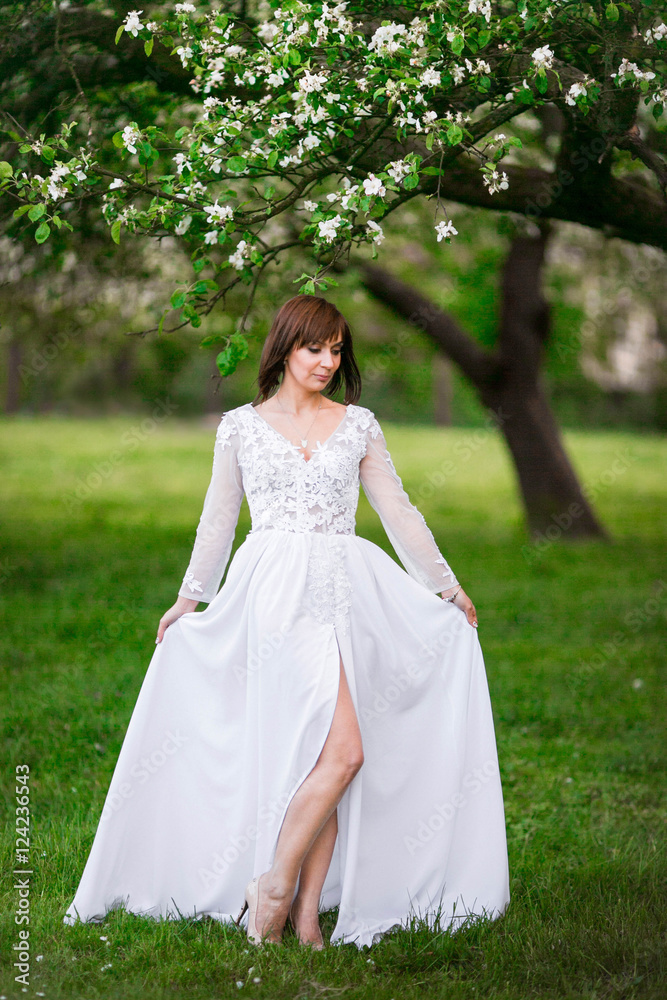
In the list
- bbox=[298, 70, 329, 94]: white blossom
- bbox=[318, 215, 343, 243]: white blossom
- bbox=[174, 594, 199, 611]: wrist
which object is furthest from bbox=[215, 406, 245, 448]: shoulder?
bbox=[298, 70, 329, 94]: white blossom

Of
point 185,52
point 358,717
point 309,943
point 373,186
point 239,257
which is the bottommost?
point 309,943

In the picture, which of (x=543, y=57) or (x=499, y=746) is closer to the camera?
(x=543, y=57)

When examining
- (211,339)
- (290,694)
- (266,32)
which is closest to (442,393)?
(266,32)

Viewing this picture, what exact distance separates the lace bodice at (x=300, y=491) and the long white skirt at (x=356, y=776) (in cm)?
9

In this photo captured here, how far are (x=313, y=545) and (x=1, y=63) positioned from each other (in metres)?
3.09

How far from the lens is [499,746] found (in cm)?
576

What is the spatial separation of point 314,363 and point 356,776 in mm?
1525

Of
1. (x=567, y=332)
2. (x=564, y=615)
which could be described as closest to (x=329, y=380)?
(x=564, y=615)

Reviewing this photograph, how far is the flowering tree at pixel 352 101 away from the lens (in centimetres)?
352

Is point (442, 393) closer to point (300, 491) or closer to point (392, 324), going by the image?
point (392, 324)

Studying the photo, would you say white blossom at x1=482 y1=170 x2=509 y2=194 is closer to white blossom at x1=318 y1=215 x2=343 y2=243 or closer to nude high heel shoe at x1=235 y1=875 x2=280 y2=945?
white blossom at x1=318 y1=215 x2=343 y2=243

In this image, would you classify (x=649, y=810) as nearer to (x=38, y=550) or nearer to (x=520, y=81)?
(x=520, y=81)

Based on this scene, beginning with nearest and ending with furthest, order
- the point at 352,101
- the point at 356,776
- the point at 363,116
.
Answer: the point at 356,776 < the point at 352,101 < the point at 363,116

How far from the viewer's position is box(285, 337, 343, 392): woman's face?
350 centimetres
